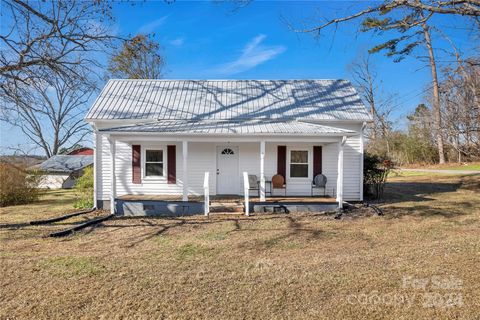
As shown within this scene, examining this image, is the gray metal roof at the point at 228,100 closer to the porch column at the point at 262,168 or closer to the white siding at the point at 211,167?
the white siding at the point at 211,167

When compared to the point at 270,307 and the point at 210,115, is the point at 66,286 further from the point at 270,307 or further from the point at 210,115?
the point at 210,115

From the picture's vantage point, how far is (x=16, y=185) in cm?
1465

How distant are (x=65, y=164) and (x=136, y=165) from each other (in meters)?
16.4

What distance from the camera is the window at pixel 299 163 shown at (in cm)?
1221

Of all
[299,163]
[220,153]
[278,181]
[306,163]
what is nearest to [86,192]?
[220,153]

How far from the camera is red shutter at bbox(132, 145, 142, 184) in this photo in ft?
39.4

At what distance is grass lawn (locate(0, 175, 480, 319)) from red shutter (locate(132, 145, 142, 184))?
11.2 ft

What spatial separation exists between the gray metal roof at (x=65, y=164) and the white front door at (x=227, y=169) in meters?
17.1

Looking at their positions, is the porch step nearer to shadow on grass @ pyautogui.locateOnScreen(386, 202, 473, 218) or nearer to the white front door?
the white front door

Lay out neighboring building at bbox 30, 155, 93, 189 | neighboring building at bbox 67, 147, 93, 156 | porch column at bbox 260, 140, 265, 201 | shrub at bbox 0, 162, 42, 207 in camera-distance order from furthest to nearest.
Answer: neighboring building at bbox 67, 147, 93, 156, neighboring building at bbox 30, 155, 93, 189, shrub at bbox 0, 162, 42, 207, porch column at bbox 260, 140, 265, 201

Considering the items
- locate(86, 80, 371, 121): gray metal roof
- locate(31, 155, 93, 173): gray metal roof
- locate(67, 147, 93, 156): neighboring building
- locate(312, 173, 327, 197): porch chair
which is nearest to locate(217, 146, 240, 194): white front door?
locate(86, 80, 371, 121): gray metal roof

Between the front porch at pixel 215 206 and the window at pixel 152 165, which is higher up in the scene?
the window at pixel 152 165

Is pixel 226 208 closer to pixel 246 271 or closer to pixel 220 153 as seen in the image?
pixel 220 153

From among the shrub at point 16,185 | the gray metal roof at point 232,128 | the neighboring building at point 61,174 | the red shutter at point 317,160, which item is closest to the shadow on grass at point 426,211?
the red shutter at point 317,160
